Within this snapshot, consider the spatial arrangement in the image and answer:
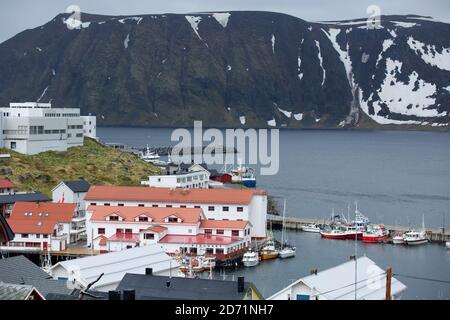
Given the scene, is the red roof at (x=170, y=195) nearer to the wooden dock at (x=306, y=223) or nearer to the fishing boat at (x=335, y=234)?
the fishing boat at (x=335, y=234)

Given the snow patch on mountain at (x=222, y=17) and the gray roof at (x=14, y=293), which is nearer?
the gray roof at (x=14, y=293)

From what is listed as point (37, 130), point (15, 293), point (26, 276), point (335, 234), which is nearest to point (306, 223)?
point (335, 234)

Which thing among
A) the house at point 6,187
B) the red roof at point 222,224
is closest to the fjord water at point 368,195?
the red roof at point 222,224

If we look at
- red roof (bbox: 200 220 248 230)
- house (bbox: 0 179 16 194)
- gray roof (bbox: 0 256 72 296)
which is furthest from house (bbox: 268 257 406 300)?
house (bbox: 0 179 16 194)

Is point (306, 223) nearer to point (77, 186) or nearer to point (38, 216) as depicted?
point (77, 186)
